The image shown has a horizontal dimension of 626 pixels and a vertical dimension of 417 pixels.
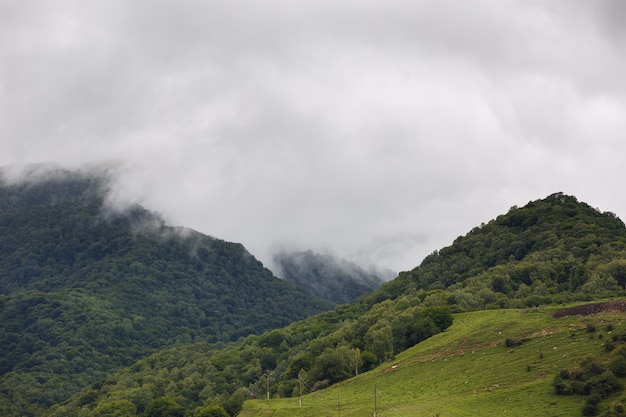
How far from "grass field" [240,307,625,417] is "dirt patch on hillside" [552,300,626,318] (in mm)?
2606

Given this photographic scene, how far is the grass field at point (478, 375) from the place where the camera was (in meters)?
116

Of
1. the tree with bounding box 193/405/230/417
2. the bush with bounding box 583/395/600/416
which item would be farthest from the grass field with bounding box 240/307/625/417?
the tree with bounding box 193/405/230/417

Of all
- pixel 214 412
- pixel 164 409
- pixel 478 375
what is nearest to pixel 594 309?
pixel 478 375

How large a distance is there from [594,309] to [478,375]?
1098 inches

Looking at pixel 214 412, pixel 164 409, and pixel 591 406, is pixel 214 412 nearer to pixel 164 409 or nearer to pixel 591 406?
pixel 164 409

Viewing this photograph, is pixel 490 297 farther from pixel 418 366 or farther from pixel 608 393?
pixel 608 393

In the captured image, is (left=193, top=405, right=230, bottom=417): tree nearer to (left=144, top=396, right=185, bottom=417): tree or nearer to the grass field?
the grass field

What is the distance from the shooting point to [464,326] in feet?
529

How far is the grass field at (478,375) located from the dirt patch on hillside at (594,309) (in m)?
2.61

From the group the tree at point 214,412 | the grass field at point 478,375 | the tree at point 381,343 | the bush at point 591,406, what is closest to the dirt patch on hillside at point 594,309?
the grass field at point 478,375

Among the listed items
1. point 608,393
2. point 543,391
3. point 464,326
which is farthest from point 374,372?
point 608,393

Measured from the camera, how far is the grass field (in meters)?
116

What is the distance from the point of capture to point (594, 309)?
13900 centimetres

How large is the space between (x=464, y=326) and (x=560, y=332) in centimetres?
3025
